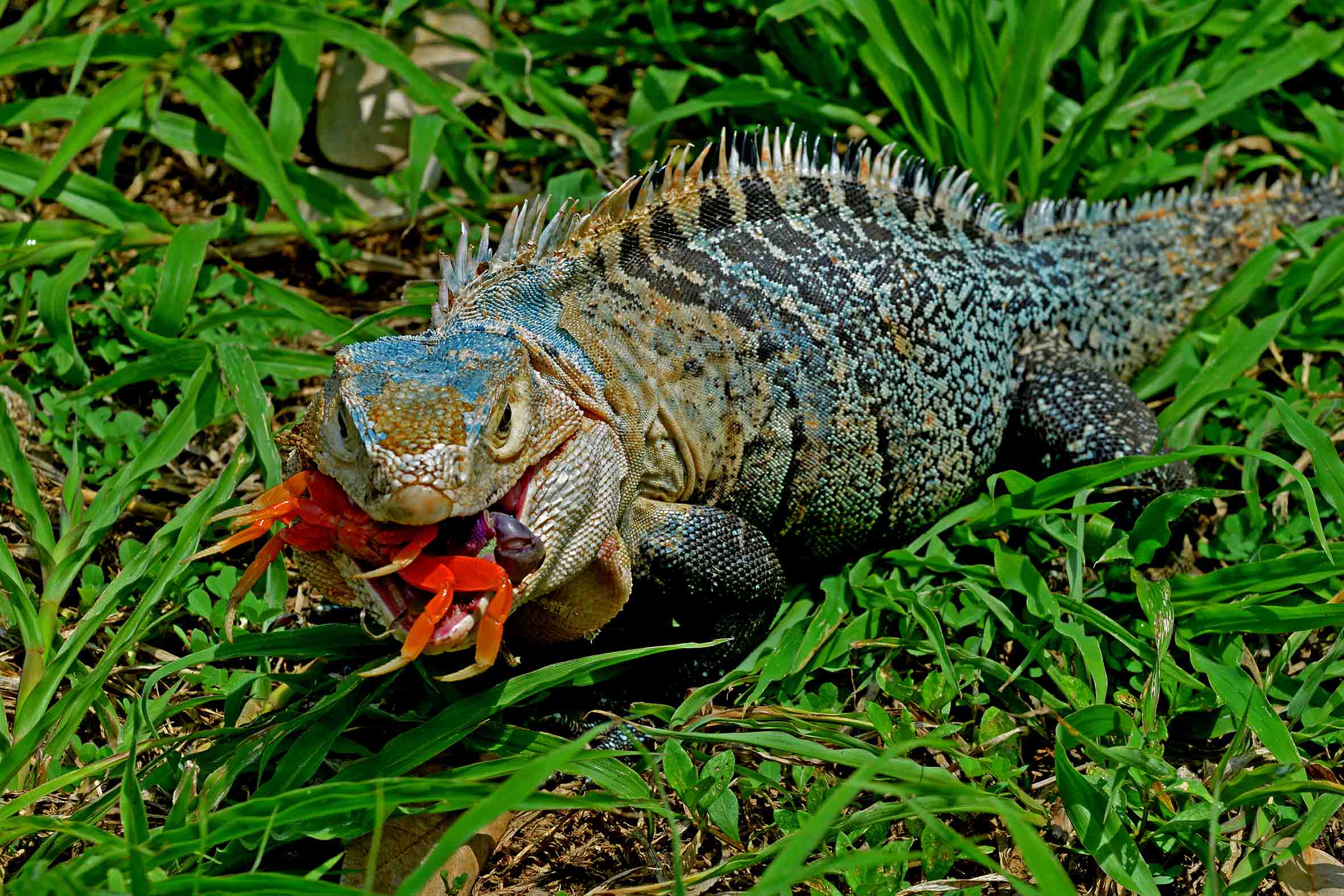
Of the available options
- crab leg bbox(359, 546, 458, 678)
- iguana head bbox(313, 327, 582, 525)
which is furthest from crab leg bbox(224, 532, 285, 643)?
crab leg bbox(359, 546, 458, 678)

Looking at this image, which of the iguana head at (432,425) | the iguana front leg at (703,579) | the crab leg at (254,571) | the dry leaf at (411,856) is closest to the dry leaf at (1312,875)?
the iguana front leg at (703,579)

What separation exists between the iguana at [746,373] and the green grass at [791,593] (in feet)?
0.77

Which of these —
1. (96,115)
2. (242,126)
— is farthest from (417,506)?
(96,115)

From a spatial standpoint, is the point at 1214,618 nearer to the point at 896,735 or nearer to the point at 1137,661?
the point at 1137,661

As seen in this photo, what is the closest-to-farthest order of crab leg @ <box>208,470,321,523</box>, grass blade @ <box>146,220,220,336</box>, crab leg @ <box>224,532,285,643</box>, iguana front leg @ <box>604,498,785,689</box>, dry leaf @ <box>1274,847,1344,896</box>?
crab leg @ <box>208,470,321,523</box>, crab leg @ <box>224,532,285,643</box>, dry leaf @ <box>1274,847,1344,896</box>, iguana front leg @ <box>604,498,785,689</box>, grass blade @ <box>146,220,220,336</box>

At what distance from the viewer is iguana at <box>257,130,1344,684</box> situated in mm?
3398

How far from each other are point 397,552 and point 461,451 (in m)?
0.33

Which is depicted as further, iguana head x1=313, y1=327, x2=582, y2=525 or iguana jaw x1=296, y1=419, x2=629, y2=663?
iguana jaw x1=296, y1=419, x2=629, y2=663

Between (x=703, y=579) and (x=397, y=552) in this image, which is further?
(x=703, y=579)

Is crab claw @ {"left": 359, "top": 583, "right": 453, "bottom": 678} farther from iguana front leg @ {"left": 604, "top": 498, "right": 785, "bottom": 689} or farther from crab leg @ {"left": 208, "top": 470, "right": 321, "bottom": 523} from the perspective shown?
iguana front leg @ {"left": 604, "top": 498, "right": 785, "bottom": 689}

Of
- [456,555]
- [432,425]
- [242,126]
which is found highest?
[242,126]

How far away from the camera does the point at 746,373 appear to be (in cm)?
429

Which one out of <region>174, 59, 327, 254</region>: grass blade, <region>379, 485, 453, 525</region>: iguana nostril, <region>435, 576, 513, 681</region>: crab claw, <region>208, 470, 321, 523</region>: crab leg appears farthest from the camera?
<region>174, 59, 327, 254</region>: grass blade

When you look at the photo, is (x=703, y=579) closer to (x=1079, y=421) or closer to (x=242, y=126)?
(x=1079, y=421)
